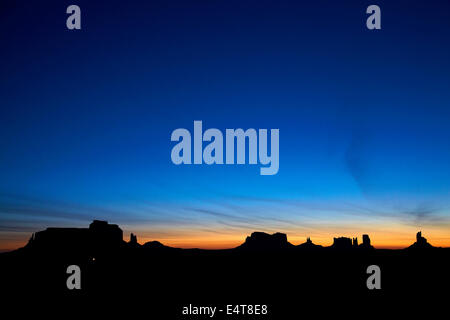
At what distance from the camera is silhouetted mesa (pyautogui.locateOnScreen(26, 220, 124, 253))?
11956cm

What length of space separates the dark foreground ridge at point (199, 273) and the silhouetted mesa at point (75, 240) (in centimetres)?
31

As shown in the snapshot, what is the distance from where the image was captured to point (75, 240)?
12100 cm

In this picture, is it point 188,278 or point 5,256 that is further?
A: point 5,256

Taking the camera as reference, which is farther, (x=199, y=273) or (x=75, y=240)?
(x=75, y=240)

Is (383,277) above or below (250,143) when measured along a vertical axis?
below

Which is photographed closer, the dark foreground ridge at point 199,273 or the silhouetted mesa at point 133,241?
the dark foreground ridge at point 199,273

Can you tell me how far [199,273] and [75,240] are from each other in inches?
1863

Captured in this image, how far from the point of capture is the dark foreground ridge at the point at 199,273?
8150cm

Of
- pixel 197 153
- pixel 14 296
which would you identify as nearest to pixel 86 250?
pixel 14 296

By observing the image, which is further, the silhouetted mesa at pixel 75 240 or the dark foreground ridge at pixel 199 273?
the silhouetted mesa at pixel 75 240

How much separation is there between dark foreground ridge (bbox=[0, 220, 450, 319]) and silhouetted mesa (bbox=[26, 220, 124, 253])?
0.31 meters
